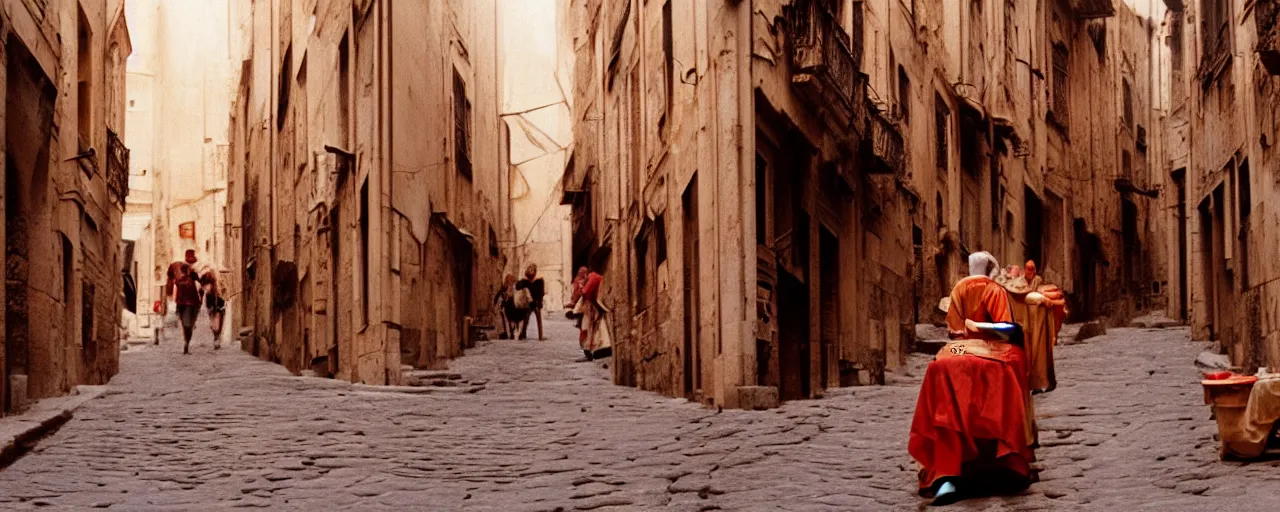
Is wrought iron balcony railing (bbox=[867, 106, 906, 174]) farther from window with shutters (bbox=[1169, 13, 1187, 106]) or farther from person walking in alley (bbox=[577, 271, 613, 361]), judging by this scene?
window with shutters (bbox=[1169, 13, 1187, 106])

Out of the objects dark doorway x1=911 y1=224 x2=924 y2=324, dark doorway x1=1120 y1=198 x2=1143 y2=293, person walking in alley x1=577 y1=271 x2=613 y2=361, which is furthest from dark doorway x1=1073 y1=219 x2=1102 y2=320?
person walking in alley x1=577 y1=271 x2=613 y2=361

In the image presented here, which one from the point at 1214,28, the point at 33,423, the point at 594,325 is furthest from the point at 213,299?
the point at 1214,28

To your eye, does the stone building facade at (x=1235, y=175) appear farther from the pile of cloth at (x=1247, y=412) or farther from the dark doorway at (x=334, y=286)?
the dark doorway at (x=334, y=286)

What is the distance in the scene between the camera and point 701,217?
685 inches

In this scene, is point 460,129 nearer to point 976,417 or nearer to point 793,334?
point 793,334

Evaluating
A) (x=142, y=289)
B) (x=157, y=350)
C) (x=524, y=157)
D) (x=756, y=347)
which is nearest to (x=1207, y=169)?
(x=756, y=347)

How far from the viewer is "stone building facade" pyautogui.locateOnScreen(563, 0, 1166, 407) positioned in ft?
56.3

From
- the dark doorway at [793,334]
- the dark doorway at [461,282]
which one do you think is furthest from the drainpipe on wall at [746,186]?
the dark doorway at [461,282]

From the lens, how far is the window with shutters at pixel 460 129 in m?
26.4

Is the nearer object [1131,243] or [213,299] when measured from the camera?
[213,299]

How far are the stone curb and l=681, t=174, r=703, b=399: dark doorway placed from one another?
5474mm

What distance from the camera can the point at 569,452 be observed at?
13.8 metres

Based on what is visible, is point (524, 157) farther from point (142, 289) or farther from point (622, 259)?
point (622, 259)

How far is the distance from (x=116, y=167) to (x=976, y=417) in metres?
15.6
